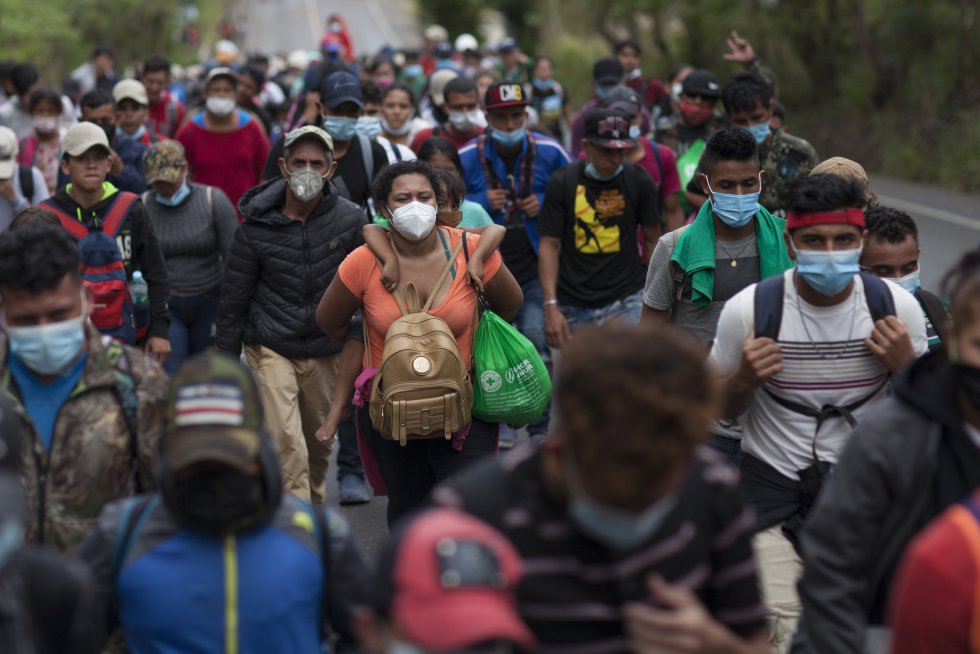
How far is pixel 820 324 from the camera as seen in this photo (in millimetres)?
4723

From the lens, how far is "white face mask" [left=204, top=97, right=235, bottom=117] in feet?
35.3

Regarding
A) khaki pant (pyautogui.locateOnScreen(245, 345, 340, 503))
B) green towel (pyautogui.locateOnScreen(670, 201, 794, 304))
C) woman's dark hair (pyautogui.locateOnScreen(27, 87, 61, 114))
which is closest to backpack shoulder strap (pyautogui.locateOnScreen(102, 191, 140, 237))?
khaki pant (pyautogui.locateOnScreen(245, 345, 340, 503))

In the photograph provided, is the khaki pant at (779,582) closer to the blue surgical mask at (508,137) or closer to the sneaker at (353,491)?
the sneaker at (353,491)

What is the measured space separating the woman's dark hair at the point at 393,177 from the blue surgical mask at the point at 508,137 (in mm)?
2911

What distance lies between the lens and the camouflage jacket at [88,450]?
13.0 feet

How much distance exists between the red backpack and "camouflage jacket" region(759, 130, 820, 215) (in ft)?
11.1

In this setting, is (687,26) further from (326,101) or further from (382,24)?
(382,24)

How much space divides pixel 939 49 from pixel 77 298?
82.6 feet

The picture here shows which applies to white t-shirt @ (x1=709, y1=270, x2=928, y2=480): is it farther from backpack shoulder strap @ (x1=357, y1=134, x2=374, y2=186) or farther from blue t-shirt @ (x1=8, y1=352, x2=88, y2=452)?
backpack shoulder strap @ (x1=357, y1=134, x2=374, y2=186)

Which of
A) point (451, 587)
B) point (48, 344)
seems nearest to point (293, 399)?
point (48, 344)

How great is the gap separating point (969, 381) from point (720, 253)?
273 centimetres

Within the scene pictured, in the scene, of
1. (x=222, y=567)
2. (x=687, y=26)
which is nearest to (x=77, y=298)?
(x=222, y=567)

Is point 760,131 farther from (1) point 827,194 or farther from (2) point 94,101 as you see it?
(2) point 94,101

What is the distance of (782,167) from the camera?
808 cm
